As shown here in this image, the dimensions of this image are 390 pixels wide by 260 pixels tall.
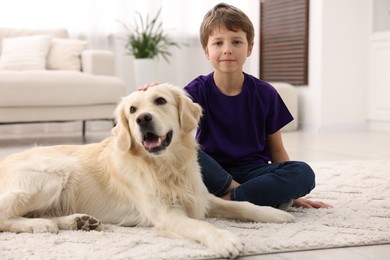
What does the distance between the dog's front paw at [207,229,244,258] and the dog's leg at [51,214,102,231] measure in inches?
17.1

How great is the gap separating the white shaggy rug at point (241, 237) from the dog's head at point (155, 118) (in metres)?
0.30

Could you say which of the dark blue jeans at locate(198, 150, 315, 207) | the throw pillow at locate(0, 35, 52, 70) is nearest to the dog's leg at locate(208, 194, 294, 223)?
the dark blue jeans at locate(198, 150, 315, 207)

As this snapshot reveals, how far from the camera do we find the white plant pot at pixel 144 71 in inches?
228

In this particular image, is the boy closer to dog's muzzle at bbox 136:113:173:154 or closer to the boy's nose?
the boy's nose

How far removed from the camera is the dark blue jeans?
78.3 inches

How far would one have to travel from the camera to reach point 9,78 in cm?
435

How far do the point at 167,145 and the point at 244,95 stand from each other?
586 mm

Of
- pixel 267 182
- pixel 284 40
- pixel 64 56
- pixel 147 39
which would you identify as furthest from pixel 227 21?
pixel 284 40

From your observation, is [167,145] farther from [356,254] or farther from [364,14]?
[364,14]

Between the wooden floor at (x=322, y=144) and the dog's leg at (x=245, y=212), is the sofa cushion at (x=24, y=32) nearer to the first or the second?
the wooden floor at (x=322, y=144)

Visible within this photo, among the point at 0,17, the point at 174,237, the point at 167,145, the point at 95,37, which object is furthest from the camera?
the point at 95,37

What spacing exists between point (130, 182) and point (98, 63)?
3301 mm

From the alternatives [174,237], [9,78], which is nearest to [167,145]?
[174,237]

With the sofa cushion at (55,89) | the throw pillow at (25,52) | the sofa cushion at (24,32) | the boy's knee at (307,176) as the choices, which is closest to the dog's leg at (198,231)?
the boy's knee at (307,176)
